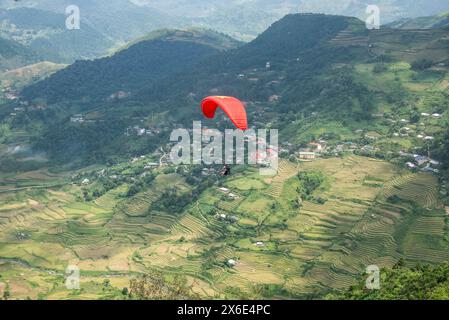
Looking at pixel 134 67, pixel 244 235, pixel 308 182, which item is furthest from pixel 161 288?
pixel 134 67

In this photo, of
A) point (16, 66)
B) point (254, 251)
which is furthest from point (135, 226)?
point (16, 66)

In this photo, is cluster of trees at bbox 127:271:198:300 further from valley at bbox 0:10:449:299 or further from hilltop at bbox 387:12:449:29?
hilltop at bbox 387:12:449:29

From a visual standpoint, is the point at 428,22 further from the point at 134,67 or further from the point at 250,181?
the point at 250,181

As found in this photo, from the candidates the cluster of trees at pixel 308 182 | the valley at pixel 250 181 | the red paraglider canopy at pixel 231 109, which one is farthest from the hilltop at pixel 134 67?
the red paraglider canopy at pixel 231 109

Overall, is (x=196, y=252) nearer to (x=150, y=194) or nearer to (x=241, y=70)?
(x=150, y=194)

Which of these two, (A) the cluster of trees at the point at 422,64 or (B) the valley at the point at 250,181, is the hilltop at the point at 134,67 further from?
(A) the cluster of trees at the point at 422,64

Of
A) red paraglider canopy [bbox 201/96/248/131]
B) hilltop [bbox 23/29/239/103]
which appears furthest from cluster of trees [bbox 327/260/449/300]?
hilltop [bbox 23/29/239/103]
